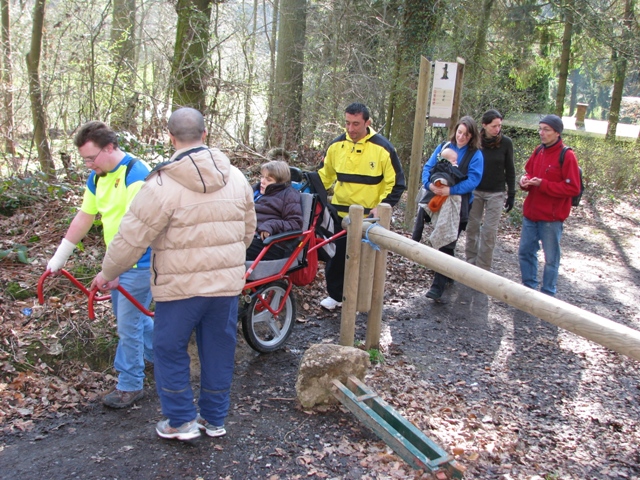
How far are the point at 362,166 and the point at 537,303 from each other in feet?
8.45

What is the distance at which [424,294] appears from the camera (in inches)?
255

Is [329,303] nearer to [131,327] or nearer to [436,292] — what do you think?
[436,292]

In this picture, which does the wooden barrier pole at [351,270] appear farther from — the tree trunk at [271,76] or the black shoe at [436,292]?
the tree trunk at [271,76]

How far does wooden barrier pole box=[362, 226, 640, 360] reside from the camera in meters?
2.68

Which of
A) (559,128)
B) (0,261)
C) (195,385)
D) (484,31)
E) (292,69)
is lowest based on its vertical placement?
(195,385)

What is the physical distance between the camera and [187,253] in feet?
9.97

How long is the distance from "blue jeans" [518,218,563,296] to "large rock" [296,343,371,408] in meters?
3.01

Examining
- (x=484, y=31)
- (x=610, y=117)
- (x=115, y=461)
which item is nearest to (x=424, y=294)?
(x=115, y=461)

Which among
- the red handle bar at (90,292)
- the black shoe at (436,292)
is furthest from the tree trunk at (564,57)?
the red handle bar at (90,292)

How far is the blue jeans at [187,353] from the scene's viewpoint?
123 inches

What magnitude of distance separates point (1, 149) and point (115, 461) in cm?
522

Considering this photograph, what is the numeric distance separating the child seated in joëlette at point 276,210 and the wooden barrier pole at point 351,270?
0.49 m

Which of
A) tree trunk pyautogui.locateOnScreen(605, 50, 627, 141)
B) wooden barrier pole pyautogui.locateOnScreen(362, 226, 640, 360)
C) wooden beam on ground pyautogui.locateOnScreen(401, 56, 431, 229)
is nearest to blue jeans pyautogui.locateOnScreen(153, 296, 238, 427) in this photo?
wooden barrier pole pyautogui.locateOnScreen(362, 226, 640, 360)

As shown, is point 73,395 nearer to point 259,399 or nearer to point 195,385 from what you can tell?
point 195,385
